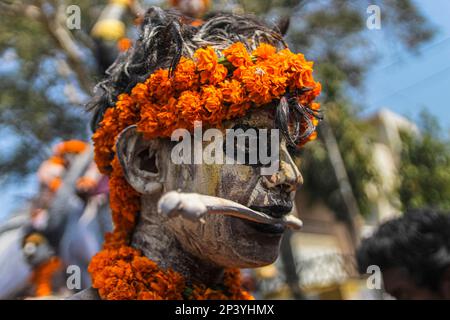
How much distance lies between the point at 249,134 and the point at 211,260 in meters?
0.63

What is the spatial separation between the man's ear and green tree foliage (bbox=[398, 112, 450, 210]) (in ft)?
28.8

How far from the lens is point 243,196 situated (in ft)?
7.59

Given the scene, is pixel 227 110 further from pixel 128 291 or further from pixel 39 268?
pixel 39 268

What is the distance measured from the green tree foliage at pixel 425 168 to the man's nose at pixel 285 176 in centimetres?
873

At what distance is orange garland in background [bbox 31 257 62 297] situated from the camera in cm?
468

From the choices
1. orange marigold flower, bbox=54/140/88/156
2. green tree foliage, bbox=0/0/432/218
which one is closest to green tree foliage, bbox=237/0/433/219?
green tree foliage, bbox=0/0/432/218

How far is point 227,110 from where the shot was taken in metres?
2.42

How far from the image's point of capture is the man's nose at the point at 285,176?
2314mm

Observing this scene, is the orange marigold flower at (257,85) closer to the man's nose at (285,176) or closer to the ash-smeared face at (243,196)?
the ash-smeared face at (243,196)

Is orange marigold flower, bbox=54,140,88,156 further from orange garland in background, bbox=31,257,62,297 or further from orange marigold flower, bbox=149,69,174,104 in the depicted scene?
orange marigold flower, bbox=149,69,174,104

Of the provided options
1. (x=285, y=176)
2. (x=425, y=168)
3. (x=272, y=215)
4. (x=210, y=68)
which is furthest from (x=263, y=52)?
(x=425, y=168)

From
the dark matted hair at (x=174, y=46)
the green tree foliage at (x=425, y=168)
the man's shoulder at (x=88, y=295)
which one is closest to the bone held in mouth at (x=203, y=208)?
the dark matted hair at (x=174, y=46)
